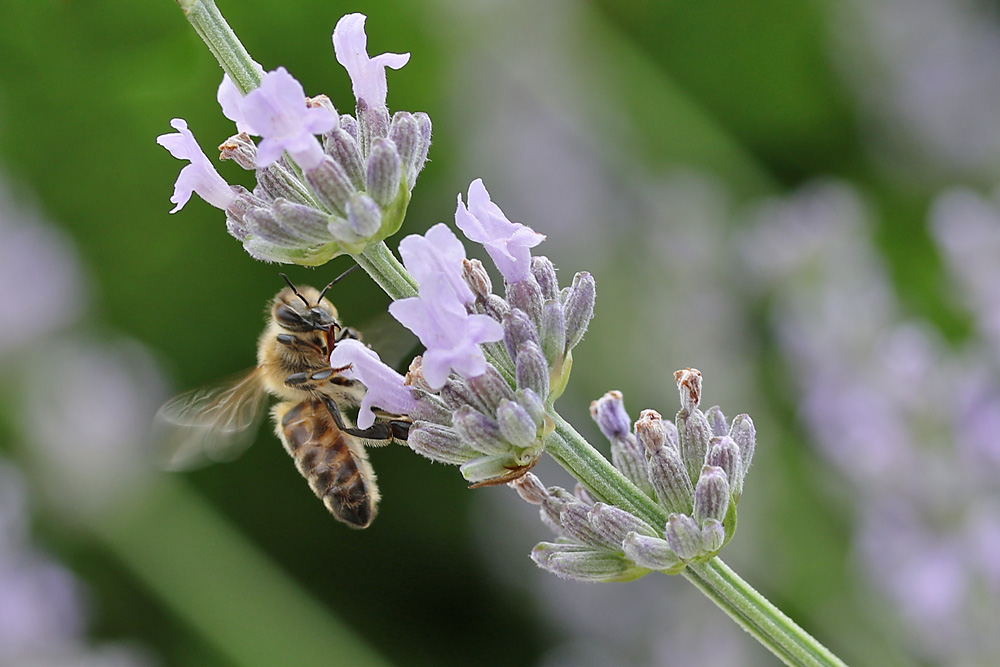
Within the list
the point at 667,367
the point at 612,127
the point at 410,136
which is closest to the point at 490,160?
the point at 612,127

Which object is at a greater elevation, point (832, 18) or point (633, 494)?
point (633, 494)

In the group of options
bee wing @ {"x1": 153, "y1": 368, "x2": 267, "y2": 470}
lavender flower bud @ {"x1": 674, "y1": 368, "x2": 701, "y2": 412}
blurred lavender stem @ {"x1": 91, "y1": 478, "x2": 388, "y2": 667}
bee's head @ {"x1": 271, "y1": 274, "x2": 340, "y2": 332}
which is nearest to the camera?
lavender flower bud @ {"x1": 674, "y1": 368, "x2": 701, "y2": 412}

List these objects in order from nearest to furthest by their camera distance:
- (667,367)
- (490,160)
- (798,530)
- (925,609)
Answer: (925,609), (798,530), (667,367), (490,160)

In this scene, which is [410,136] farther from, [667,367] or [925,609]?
[667,367]

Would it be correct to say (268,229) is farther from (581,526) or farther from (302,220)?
(581,526)

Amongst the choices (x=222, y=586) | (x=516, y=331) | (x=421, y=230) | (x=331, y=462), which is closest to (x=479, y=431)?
(x=516, y=331)

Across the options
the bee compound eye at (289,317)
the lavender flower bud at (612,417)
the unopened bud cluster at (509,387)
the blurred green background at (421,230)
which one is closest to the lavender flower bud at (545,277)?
the unopened bud cluster at (509,387)

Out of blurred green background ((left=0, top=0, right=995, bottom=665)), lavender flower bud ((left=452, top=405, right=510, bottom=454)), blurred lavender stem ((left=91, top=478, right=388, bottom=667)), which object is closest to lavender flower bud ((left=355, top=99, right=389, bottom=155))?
lavender flower bud ((left=452, top=405, right=510, bottom=454))

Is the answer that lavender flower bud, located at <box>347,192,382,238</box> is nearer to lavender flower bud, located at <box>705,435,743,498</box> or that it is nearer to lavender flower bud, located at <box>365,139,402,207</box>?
lavender flower bud, located at <box>365,139,402,207</box>

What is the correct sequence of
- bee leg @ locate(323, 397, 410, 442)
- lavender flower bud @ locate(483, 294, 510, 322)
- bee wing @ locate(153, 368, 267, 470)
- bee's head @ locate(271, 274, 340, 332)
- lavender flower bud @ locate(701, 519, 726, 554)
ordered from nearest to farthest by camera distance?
1. lavender flower bud @ locate(701, 519, 726, 554)
2. lavender flower bud @ locate(483, 294, 510, 322)
3. bee leg @ locate(323, 397, 410, 442)
4. bee's head @ locate(271, 274, 340, 332)
5. bee wing @ locate(153, 368, 267, 470)
